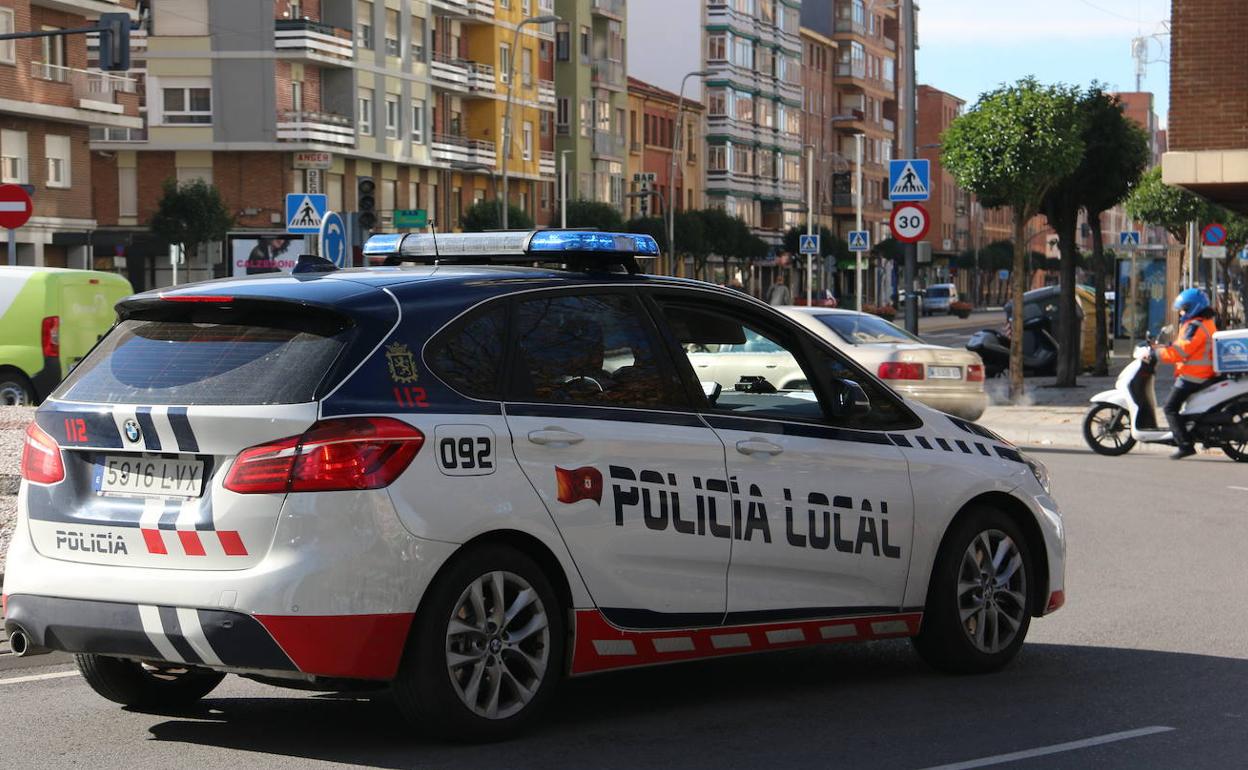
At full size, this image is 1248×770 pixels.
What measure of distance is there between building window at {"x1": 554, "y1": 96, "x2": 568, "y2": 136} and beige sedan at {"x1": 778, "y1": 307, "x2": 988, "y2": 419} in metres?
70.7

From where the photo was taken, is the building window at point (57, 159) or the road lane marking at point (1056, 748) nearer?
the road lane marking at point (1056, 748)

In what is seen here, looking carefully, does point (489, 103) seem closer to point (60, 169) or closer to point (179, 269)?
point (179, 269)

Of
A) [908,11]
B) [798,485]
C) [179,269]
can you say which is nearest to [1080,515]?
[798,485]

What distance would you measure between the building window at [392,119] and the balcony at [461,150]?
3.09 meters

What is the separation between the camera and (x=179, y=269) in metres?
69.6

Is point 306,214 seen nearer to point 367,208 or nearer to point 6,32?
point 367,208

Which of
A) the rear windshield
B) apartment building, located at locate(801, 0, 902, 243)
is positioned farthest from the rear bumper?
apartment building, located at locate(801, 0, 902, 243)

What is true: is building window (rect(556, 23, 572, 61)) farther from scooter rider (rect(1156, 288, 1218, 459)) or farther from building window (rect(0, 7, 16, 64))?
scooter rider (rect(1156, 288, 1218, 459))

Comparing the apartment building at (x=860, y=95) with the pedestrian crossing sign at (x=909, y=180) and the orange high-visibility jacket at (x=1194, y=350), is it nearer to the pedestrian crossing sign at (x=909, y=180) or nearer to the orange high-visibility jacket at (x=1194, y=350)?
the pedestrian crossing sign at (x=909, y=180)

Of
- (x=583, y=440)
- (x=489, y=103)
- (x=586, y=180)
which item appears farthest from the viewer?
(x=586, y=180)

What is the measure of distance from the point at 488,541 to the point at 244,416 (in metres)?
0.90

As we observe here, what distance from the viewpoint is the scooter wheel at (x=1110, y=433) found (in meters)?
22.4

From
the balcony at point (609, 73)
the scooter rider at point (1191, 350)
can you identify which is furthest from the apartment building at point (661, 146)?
the scooter rider at point (1191, 350)

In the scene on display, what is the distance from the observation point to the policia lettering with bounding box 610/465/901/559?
7023 millimetres
